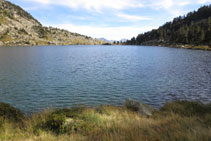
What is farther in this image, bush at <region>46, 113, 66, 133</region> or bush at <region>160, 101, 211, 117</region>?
bush at <region>160, 101, 211, 117</region>

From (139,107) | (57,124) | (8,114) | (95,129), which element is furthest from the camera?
(139,107)

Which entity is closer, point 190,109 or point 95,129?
point 95,129

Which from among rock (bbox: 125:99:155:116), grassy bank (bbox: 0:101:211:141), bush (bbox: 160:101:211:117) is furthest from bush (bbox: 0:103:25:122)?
bush (bbox: 160:101:211:117)

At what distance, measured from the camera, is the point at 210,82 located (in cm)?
3206

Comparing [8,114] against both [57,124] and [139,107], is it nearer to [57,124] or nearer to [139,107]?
[57,124]

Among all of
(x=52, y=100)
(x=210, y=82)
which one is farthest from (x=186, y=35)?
(x=52, y=100)

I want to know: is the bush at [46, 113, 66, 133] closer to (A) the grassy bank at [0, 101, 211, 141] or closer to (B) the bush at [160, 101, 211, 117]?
(A) the grassy bank at [0, 101, 211, 141]

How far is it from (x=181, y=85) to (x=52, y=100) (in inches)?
917

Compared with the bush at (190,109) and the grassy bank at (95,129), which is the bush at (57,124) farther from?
the bush at (190,109)

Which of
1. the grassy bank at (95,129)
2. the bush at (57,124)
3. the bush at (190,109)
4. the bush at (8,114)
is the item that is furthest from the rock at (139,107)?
the bush at (8,114)


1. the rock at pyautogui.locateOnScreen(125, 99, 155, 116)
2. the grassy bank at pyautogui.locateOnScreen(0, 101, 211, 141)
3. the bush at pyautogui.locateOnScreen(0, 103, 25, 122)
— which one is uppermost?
the grassy bank at pyautogui.locateOnScreen(0, 101, 211, 141)

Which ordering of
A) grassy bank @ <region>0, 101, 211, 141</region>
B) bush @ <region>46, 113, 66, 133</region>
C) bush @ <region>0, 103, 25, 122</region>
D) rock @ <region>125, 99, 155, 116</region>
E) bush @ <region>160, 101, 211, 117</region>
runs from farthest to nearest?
rock @ <region>125, 99, 155, 116</region> < bush @ <region>160, 101, 211, 117</region> < bush @ <region>0, 103, 25, 122</region> < bush @ <region>46, 113, 66, 133</region> < grassy bank @ <region>0, 101, 211, 141</region>

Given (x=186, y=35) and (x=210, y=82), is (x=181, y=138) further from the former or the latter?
(x=186, y=35)

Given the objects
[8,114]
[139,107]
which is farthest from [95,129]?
[139,107]
